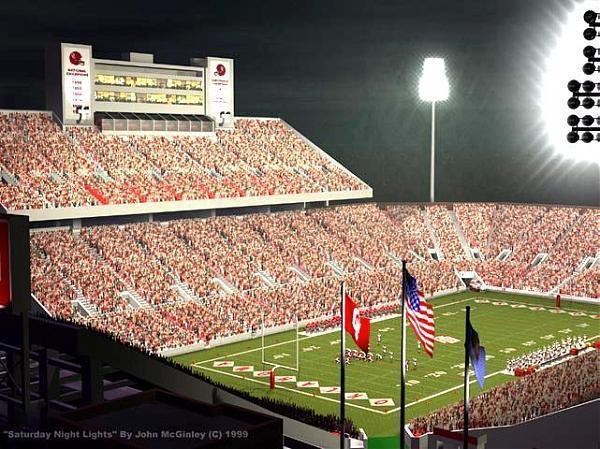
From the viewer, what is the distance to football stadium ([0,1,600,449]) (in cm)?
1542

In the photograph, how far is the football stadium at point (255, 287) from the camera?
15.4m

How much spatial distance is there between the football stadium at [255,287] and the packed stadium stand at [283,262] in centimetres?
14

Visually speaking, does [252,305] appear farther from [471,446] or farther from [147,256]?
[471,446]

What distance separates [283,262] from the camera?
1781 inches

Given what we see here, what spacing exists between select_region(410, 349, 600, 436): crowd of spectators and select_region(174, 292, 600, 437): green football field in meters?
2.52

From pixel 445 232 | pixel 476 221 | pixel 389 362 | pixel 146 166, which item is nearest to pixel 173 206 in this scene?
pixel 146 166

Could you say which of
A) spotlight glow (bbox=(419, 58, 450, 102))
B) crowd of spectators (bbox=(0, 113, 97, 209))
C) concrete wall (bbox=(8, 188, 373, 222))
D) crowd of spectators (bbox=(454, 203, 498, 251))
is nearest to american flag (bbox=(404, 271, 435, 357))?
concrete wall (bbox=(8, 188, 373, 222))

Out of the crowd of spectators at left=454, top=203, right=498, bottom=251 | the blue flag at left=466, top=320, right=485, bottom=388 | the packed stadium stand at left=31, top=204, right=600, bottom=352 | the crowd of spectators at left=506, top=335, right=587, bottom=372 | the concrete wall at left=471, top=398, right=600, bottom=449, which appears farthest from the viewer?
the crowd of spectators at left=454, top=203, right=498, bottom=251

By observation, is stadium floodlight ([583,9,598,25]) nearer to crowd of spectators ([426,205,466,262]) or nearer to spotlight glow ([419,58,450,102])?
crowd of spectators ([426,205,466,262])

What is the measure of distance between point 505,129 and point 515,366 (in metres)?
66.8

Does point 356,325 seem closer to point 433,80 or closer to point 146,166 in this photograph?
point 146,166

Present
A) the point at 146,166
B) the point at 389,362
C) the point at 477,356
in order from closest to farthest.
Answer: the point at 477,356, the point at 389,362, the point at 146,166

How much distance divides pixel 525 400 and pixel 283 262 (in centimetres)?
2226

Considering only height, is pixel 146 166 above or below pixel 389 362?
above
